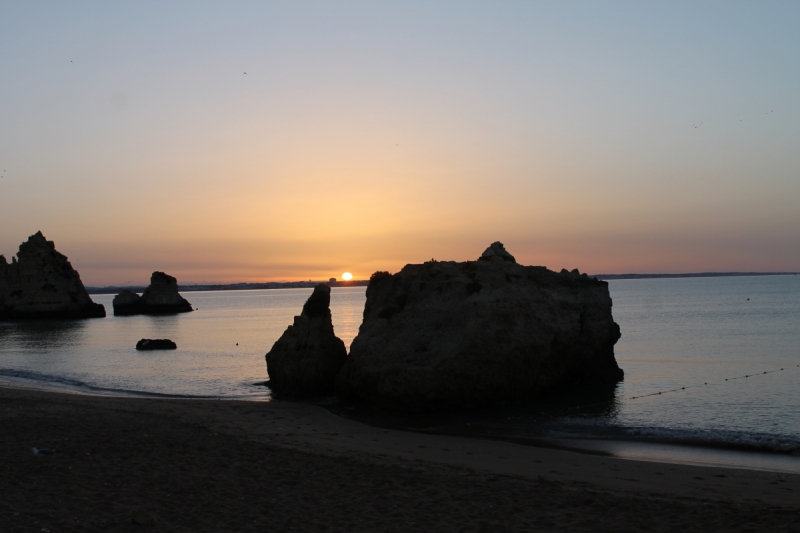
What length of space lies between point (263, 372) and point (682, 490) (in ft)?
77.6

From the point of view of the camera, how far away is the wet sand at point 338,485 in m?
7.97

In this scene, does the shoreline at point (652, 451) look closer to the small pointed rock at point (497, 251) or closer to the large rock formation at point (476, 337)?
the large rock formation at point (476, 337)

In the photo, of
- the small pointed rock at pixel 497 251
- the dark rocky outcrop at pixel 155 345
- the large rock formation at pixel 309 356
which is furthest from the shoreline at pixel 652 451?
the dark rocky outcrop at pixel 155 345

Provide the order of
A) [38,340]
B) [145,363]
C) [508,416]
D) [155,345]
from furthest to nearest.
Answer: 1. [38,340]
2. [155,345]
3. [145,363]
4. [508,416]

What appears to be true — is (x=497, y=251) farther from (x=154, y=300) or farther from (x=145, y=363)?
(x=154, y=300)

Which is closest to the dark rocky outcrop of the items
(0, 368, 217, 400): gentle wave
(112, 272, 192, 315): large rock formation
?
(0, 368, 217, 400): gentle wave

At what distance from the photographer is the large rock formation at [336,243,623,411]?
19.4m


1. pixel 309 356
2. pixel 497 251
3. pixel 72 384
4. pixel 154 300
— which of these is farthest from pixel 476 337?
pixel 154 300

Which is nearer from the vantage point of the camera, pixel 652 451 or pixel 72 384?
pixel 652 451

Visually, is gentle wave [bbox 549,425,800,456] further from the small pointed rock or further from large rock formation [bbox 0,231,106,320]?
large rock formation [bbox 0,231,106,320]

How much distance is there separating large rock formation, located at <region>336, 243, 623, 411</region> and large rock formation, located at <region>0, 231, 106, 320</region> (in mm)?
75870

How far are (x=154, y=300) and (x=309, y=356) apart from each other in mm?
92392

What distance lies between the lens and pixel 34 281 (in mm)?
86500

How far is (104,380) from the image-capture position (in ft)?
97.8
